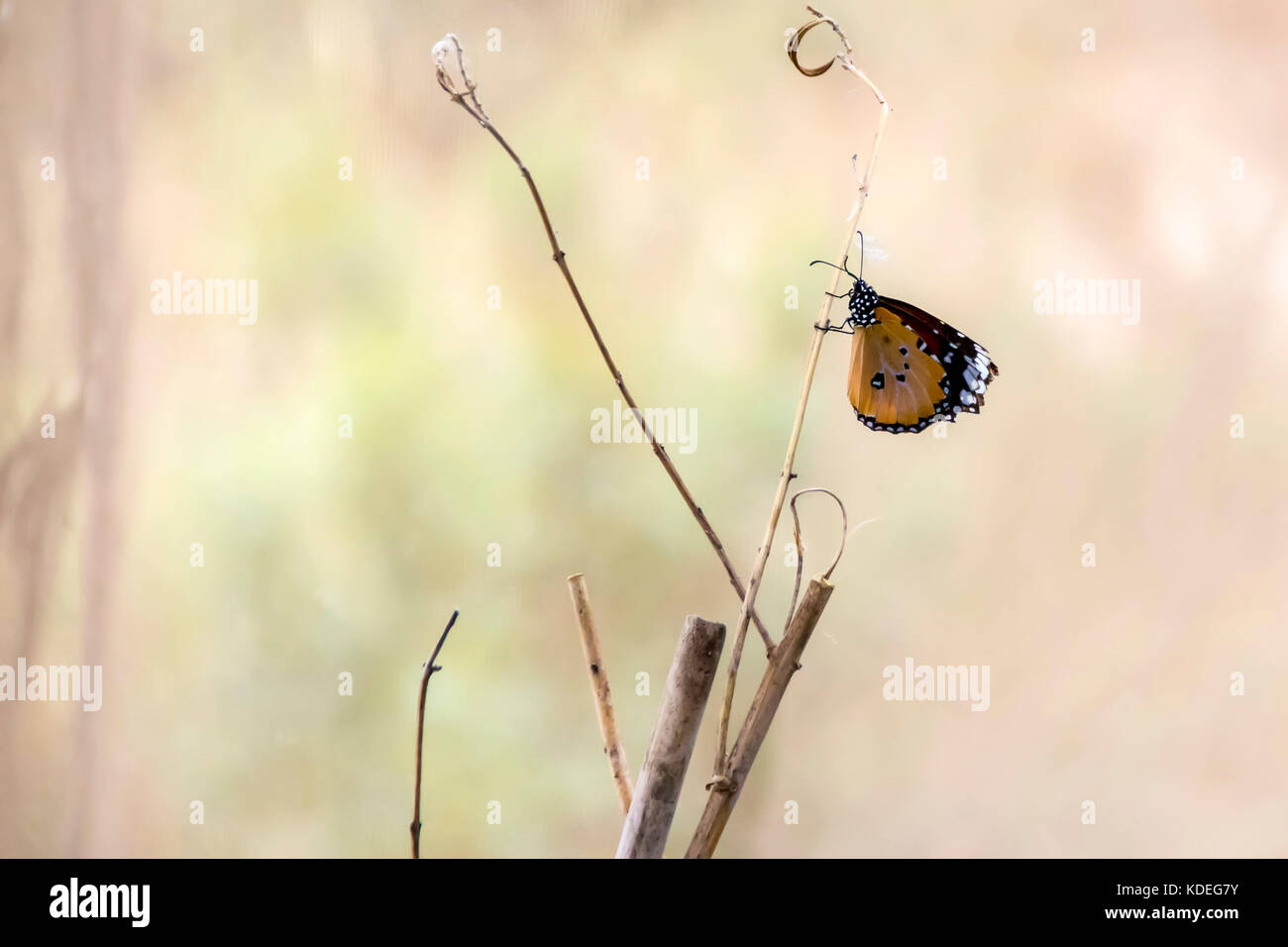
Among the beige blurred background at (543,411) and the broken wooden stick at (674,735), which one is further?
the beige blurred background at (543,411)

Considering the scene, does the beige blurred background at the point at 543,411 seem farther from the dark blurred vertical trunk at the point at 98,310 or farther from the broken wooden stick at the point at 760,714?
the broken wooden stick at the point at 760,714

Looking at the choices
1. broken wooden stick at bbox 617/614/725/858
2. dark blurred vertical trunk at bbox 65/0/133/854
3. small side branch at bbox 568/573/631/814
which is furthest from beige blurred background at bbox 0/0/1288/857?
broken wooden stick at bbox 617/614/725/858

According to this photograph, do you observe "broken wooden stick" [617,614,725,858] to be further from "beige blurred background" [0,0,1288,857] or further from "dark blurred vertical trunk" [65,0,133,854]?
"dark blurred vertical trunk" [65,0,133,854]

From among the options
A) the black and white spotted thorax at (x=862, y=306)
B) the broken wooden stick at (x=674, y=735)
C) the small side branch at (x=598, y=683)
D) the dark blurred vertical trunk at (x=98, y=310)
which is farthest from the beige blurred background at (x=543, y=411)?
the broken wooden stick at (x=674, y=735)

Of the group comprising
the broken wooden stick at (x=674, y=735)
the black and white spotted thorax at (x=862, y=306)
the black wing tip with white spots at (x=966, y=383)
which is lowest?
the broken wooden stick at (x=674, y=735)

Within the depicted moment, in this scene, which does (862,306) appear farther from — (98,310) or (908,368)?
(98,310)

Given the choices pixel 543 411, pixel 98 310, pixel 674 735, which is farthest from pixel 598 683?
pixel 98 310
